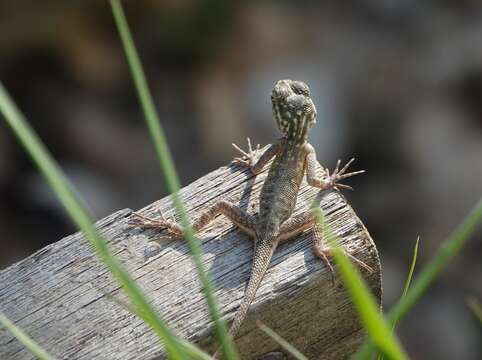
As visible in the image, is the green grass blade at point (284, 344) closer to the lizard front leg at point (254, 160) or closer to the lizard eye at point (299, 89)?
the lizard front leg at point (254, 160)

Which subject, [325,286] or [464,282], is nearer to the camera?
[325,286]

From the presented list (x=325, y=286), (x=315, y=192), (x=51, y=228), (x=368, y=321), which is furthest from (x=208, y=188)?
(x=51, y=228)

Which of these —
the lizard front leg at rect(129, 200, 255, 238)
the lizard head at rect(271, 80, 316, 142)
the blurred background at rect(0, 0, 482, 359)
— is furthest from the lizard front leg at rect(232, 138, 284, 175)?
the blurred background at rect(0, 0, 482, 359)

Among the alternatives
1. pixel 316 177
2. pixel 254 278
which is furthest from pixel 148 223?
pixel 316 177

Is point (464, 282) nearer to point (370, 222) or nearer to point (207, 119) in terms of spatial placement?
point (370, 222)

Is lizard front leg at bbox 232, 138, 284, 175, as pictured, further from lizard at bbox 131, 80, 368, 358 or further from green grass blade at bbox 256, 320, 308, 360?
green grass blade at bbox 256, 320, 308, 360

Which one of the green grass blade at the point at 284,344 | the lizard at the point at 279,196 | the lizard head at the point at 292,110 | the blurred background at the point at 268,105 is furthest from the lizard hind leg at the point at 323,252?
the blurred background at the point at 268,105
